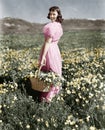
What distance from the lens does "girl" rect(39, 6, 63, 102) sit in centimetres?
771

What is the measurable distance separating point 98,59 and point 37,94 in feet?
9.54

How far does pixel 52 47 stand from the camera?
7.86 m

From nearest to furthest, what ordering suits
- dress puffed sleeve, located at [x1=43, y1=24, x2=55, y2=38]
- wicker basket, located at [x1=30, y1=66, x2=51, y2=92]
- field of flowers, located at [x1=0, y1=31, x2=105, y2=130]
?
field of flowers, located at [x1=0, y1=31, x2=105, y2=130] < dress puffed sleeve, located at [x1=43, y1=24, x2=55, y2=38] < wicker basket, located at [x1=30, y1=66, x2=51, y2=92]

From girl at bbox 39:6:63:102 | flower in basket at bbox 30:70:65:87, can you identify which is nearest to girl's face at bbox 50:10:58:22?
girl at bbox 39:6:63:102

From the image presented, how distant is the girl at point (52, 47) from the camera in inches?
304

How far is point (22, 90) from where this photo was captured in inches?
345

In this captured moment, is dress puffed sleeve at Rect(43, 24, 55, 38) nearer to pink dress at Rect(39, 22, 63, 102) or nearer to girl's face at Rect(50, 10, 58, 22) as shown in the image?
pink dress at Rect(39, 22, 63, 102)

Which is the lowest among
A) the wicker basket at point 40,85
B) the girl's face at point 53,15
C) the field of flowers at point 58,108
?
the field of flowers at point 58,108

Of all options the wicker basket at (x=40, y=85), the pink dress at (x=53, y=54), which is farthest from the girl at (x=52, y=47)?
the wicker basket at (x=40, y=85)

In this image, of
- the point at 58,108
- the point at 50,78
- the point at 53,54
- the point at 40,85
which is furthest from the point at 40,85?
the point at 58,108

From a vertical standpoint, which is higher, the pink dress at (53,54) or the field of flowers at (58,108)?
the pink dress at (53,54)

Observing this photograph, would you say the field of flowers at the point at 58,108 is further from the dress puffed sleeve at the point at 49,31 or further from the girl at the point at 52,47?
the dress puffed sleeve at the point at 49,31

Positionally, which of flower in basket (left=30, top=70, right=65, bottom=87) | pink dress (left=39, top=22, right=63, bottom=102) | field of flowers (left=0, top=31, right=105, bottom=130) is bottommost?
field of flowers (left=0, top=31, right=105, bottom=130)

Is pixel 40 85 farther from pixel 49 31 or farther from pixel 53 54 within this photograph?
pixel 49 31
